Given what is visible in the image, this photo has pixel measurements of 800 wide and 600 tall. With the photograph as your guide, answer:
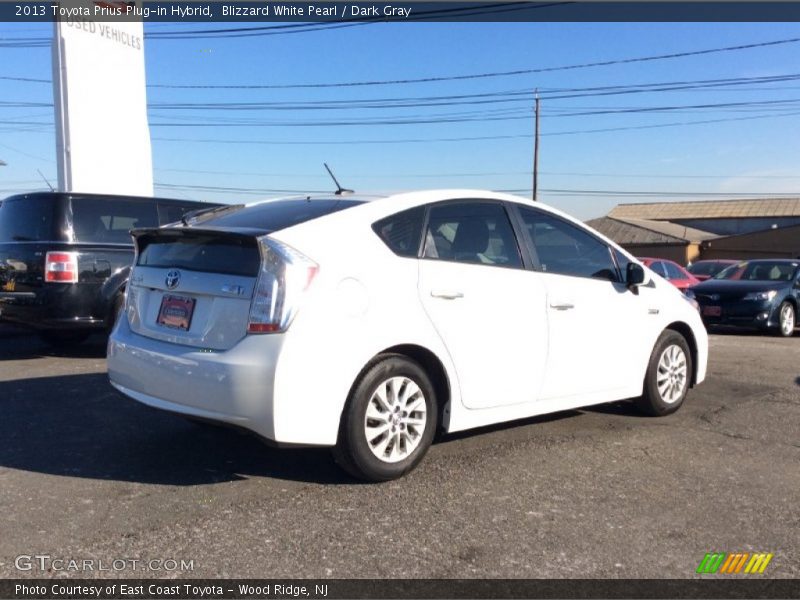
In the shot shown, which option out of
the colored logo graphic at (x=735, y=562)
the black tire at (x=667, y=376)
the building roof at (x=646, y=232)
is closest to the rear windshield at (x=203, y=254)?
the colored logo graphic at (x=735, y=562)

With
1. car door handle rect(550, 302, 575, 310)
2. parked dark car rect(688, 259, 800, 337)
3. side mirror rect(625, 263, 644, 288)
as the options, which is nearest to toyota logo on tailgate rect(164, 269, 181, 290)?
car door handle rect(550, 302, 575, 310)

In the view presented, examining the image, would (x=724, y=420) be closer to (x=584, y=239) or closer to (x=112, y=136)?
(x=584, y=239)

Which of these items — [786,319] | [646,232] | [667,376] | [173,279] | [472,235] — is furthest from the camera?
[646,232]

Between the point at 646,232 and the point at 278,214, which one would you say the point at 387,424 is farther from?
the point at 646,232

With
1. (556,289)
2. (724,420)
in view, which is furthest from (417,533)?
(724,420)

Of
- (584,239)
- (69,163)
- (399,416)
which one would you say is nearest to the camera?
(399,416)

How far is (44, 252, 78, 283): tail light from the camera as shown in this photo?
800cm

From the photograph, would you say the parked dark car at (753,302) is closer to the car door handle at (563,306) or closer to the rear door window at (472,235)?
the car door handle at (563,306)

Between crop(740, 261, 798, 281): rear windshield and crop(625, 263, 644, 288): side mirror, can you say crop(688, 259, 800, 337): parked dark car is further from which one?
crop(625, 263, 644, 288): side mirror

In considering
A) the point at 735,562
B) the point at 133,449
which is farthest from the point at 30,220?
the point at 735,562

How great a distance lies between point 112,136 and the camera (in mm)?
16250

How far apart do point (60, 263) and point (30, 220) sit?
0.66 metres

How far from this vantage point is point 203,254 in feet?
14.2

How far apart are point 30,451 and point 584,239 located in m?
4.01
